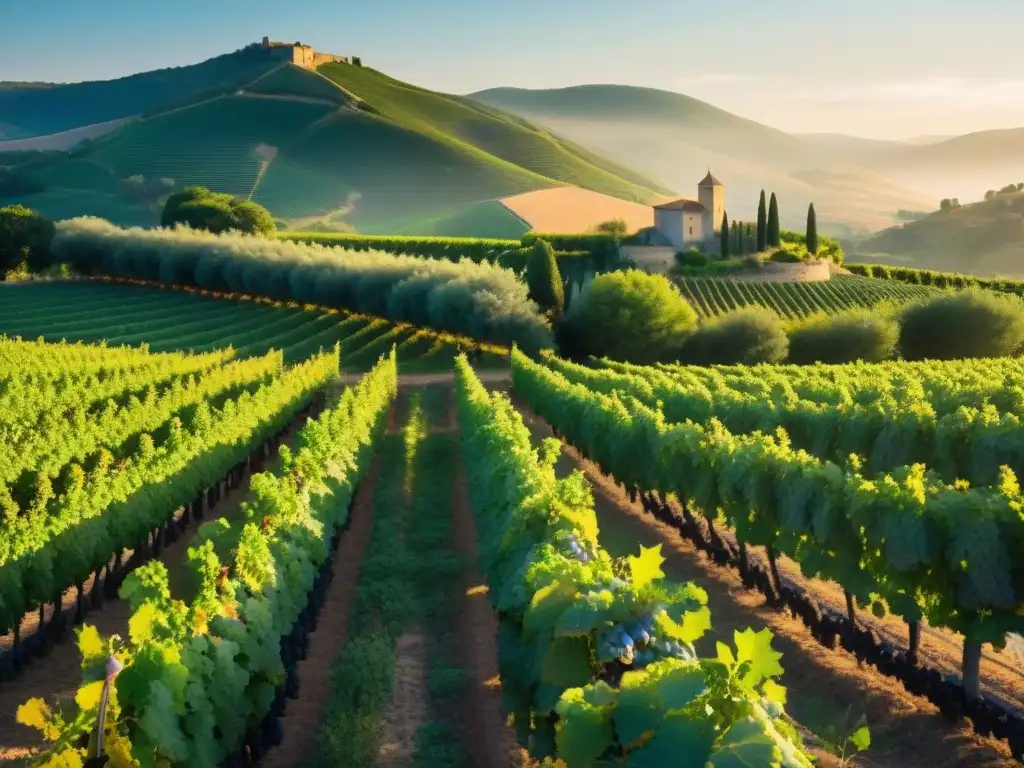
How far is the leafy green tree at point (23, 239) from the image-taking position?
81.9 metres

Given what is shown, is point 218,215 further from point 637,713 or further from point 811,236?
point 637,713

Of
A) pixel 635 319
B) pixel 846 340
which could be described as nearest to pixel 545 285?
pixel 635 319

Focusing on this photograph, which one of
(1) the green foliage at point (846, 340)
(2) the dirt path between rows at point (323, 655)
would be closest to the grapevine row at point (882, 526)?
(2) the dirt path between rows at point (323, 655)

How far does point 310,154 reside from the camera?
186375mm

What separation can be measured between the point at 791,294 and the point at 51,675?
223 ft

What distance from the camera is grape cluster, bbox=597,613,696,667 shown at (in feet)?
23.6

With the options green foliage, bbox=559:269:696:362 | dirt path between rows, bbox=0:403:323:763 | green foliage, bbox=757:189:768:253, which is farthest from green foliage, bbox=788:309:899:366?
dirt path between rows, bbox=0:403:323:763

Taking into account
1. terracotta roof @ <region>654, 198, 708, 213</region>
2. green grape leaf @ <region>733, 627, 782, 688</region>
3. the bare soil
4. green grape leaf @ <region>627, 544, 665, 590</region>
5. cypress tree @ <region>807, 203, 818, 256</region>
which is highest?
terracotta roof @ <region>654, 198, 708, 213</region>

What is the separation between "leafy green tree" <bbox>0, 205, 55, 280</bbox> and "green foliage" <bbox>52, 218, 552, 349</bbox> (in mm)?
1104

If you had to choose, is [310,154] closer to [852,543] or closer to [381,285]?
[381,285]

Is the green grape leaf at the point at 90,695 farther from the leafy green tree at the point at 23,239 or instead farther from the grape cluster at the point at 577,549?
the leafy green tree at the point at 23,239

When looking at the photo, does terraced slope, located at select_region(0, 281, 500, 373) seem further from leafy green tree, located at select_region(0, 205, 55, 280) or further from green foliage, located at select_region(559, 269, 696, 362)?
leafy green tree, located at select_region(0, 205, 55, 280)

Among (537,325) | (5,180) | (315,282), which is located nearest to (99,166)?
(5,180)

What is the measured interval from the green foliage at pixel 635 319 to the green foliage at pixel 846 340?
19.9 feet
